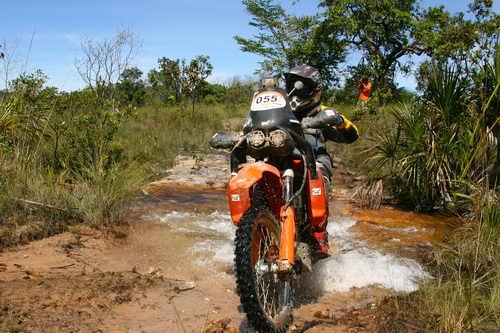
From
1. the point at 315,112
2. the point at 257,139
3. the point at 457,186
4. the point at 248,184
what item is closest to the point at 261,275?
the point at 248,184

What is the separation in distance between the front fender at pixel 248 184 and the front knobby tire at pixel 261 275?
4.9 inches

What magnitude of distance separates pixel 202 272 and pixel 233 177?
5.42 feet

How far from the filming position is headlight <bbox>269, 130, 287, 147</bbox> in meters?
3.62

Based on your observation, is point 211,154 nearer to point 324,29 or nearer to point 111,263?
point 111,263

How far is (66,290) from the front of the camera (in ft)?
13.1

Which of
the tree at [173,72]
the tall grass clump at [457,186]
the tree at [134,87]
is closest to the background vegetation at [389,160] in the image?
the tall grass clump at [457,186]

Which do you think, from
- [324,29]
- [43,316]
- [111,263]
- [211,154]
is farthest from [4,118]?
[324,29]

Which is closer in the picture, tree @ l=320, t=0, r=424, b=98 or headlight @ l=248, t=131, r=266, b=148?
headlight @ l=248, t=131, r=266, b=148

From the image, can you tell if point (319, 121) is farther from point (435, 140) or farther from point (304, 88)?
point (435, 140)

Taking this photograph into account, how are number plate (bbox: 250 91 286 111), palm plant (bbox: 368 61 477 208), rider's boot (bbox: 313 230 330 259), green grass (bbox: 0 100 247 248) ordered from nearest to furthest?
number plate (bbox: 250 91 286 111), rider's boot (bbox: 313 230 330 259), green grass (bbox: 0 100 247 248), palm plant (bbox: 368 61 477 208)

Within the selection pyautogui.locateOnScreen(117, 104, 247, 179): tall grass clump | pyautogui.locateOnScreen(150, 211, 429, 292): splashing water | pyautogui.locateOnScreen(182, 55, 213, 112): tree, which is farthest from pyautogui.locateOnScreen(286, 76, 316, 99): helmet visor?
pyautogui.locateOnScreen(182, 55, 213, 112): tree

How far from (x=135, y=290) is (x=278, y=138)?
1.72 m

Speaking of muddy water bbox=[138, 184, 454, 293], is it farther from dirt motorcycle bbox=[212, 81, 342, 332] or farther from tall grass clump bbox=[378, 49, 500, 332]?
dirt motorcycle bbox=[212, 81, 342, 332]

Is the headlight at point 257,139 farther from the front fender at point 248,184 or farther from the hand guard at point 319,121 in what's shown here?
the hand guard at point 319,121
